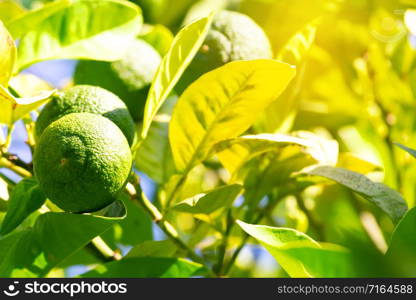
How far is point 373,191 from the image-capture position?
3.99 feet

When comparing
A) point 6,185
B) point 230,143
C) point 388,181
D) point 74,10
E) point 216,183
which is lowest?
point 216,183

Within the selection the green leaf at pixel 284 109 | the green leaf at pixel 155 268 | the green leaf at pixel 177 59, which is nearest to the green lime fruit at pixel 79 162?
the green leaf at pixel 177 59

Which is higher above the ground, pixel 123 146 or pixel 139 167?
pixel 123 146

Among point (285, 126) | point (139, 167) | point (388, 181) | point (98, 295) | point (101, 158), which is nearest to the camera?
point (101, 158)

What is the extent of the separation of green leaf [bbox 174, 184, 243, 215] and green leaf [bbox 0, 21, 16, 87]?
411 mm

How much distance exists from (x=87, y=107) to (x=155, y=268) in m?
0.37

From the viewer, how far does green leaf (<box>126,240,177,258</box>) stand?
1335 millimetres

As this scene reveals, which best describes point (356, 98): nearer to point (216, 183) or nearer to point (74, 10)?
point (216, 183)

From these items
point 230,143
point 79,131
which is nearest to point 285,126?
point 230,143

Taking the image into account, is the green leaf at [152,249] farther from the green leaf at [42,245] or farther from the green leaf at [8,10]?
the green leaf at [8,10]

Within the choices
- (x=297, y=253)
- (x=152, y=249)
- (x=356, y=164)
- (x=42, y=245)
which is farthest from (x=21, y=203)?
(x=356, y=164)

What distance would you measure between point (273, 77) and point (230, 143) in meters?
0.16

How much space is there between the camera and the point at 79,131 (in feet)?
3.55

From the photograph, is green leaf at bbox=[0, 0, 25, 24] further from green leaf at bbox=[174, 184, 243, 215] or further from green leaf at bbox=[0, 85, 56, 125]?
green leaf at bbox=[174, 184, 243, 215]
